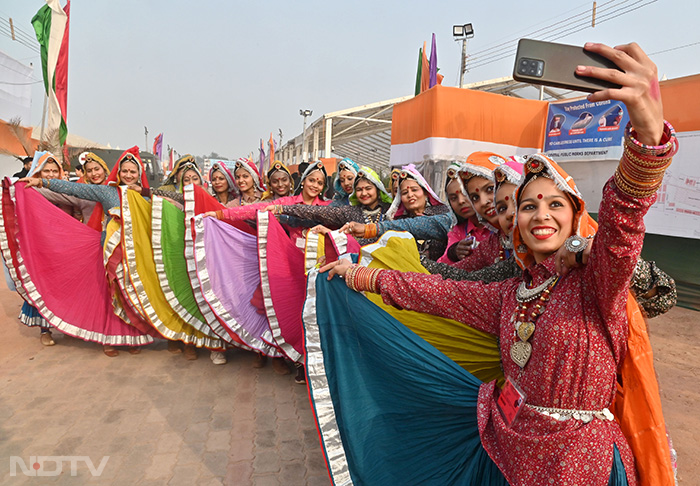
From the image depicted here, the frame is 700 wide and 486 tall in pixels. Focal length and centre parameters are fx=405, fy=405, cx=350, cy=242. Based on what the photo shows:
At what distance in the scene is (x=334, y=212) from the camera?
11.2 feet

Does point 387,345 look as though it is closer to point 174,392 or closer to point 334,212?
point 334,212

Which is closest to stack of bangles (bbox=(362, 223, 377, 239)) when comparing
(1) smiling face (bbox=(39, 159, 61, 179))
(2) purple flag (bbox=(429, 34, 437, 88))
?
(1) smiling face (bbox=(39, 159, 61, 179))

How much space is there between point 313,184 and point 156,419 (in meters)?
2.31

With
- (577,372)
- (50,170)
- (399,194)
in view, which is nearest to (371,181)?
(399,194)

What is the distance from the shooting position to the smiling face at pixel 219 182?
4.30 m

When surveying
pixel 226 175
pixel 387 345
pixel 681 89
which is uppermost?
pixel 681 89

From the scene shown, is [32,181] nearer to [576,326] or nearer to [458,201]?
[458,201]

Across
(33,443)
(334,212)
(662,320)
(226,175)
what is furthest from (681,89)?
(33,443)

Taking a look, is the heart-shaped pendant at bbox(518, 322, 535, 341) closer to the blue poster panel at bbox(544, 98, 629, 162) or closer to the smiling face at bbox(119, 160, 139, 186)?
the smiling face at bbox(119, 160, 139, 186)

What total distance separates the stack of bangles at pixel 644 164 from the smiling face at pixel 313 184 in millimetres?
3175

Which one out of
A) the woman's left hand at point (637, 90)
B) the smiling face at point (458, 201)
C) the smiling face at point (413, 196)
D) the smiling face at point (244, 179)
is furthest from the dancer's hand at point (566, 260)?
the smiling face at point (244, 179)

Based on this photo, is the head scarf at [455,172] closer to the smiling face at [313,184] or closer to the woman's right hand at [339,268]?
the woman's right hand at [339,268]

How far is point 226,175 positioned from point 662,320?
19.7ft

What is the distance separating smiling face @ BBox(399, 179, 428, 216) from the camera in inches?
118
